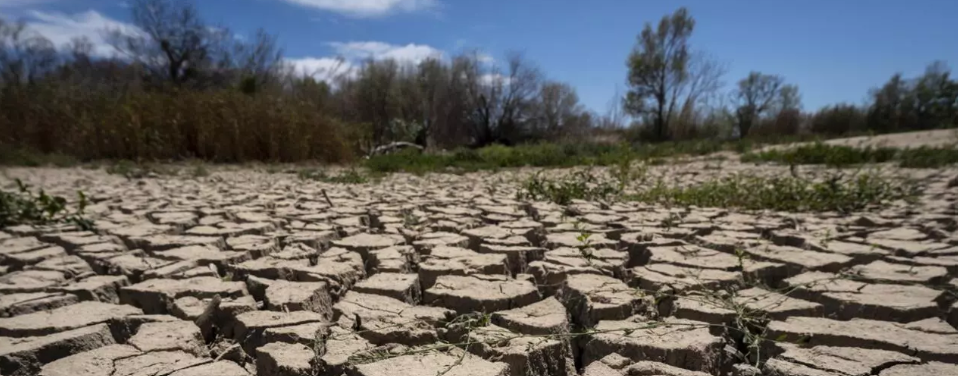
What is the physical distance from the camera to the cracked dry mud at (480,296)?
1.48m

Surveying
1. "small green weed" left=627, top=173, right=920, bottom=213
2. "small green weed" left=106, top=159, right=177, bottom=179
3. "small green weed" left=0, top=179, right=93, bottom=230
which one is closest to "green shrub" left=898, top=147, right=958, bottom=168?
"small green weed" left=627, top=173, right=920, bottom=213

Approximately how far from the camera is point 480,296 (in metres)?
1.98

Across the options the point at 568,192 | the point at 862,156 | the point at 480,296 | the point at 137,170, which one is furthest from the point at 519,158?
the point at 480,296

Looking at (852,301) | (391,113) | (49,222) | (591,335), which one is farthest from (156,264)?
(391,113)

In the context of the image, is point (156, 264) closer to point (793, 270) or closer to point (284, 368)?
point (284, 368)

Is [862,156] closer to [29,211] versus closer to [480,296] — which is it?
[480,296]

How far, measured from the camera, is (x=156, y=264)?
2.42 meters

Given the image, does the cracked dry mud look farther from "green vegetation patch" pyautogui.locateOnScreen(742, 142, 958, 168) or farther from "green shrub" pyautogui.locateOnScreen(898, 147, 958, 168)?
"green vegetation patch" pyautogui.locateOnScreen(742, 142, 958, 168)

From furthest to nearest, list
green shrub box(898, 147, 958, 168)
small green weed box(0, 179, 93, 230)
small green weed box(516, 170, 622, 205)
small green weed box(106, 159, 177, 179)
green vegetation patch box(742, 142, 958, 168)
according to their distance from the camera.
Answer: green vegetation patch box(742, 142, 958, 168) < green shrub box(898, 147, 958, 168) < small green weed box(106, 159, 177, 179) < small green weed box(516, 170, 622, 205) < small green weed box(0, 179, 93, 230)

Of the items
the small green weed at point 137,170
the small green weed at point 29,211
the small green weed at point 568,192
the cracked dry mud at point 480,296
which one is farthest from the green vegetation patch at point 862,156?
the small green weed at point 137,170

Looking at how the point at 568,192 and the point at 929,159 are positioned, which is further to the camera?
the point at 929,159

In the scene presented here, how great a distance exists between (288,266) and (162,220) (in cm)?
171

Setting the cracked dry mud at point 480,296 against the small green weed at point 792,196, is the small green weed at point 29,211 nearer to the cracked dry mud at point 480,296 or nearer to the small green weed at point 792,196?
the cracked dry mud at point 480,296

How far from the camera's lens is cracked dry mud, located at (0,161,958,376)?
4.85 feet
